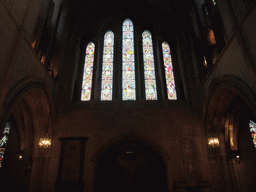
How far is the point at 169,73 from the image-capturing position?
31.9 ft

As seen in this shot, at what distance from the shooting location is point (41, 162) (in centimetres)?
748

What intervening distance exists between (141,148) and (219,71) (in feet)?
13.7

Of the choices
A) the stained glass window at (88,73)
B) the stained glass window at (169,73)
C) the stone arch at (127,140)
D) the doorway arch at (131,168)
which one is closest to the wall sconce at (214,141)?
the stone arch at (127,140)

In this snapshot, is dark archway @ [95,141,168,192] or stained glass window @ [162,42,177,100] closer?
dark archway @ [95,141,168,192]

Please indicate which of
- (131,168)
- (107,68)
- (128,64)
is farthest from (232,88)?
(107,68)

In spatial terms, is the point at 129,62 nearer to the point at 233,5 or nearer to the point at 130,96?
the point at 130,96

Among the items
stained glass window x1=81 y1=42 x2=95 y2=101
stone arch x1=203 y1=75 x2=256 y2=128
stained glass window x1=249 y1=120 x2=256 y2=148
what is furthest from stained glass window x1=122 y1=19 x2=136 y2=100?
stained glass window x1=249 y1=120 x2=256 y2=148

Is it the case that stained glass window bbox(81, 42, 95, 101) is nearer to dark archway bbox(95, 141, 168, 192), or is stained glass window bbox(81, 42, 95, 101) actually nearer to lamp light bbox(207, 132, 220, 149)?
dark archway bbox(95, 141, 168, 192)

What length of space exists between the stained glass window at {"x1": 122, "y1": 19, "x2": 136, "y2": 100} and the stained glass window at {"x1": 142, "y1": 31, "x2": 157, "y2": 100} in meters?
0.62

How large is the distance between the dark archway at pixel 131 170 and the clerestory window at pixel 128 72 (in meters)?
2.22

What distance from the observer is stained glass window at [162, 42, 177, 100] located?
9.23 metres

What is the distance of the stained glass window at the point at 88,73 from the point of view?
Result: 928 cm

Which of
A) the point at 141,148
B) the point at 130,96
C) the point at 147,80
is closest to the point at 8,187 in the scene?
the point at 141,148

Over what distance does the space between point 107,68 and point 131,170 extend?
15.5ft
